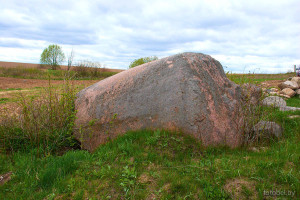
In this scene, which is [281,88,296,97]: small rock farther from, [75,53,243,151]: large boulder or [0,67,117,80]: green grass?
[0,67,117,80]: green grass

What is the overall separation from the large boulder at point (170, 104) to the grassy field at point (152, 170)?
0.27 meters

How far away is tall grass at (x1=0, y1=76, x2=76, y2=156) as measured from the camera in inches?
189

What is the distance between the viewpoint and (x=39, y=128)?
4.66 metres

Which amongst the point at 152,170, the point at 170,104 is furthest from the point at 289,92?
the point at 152,170

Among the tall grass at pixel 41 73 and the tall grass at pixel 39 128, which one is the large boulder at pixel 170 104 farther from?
the tall grass at pixel 41 73

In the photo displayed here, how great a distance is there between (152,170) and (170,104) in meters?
1.36

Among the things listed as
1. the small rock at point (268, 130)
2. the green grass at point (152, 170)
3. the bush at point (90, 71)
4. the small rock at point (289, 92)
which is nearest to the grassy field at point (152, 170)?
the green grass at point (152, 170)

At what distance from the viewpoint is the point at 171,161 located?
3.76 metres

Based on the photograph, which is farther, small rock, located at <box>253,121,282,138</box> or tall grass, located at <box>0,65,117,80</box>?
tall grass, located at <box>0,65,117,80</box>

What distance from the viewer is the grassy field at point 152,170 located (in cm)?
308

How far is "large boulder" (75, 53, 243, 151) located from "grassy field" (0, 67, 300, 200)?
27 centimetres

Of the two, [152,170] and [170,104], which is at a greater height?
[170,104]

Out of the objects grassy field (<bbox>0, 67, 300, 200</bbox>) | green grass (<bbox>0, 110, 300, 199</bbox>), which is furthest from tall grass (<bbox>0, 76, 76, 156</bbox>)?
green grass (<bbox>0, 110, 300, 199</bbox>)

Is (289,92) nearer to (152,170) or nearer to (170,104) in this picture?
(170,104)
